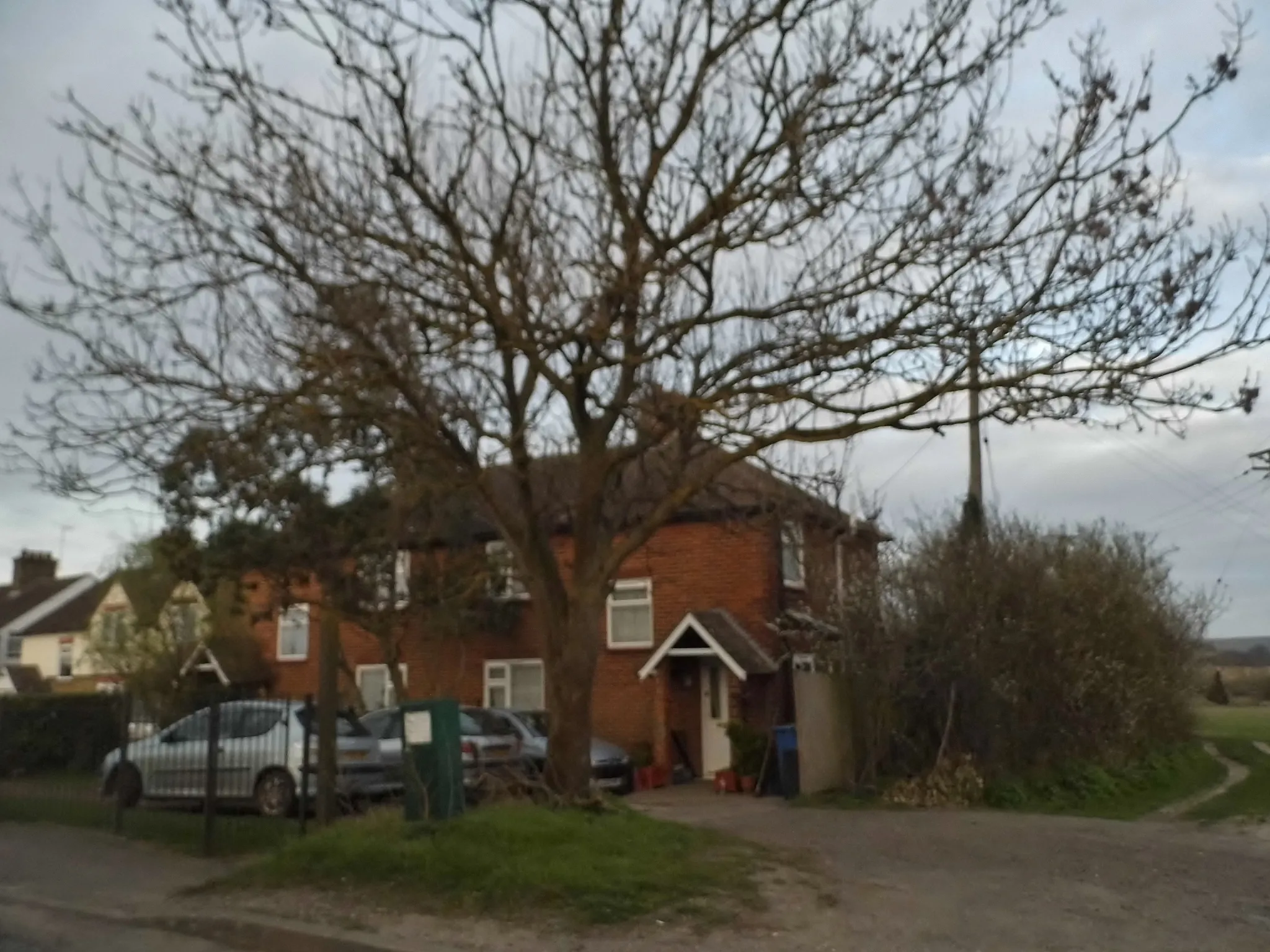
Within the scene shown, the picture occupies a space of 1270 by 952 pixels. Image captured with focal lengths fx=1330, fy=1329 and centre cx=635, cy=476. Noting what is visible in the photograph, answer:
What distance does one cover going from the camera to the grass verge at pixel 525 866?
9617 millimetres

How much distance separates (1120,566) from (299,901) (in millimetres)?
16953

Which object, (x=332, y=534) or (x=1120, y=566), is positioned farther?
(x=1120, y=566)

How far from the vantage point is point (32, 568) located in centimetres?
5631

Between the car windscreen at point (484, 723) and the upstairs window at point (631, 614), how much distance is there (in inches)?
203

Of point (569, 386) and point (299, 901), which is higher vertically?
point (569, 386)

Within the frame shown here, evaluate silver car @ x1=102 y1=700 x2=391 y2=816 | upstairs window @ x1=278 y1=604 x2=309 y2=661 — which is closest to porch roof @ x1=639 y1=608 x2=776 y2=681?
silver car @ x1=102 y1=700 x2=391 y2=816

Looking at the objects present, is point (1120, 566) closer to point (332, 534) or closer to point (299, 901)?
point (332, 534)

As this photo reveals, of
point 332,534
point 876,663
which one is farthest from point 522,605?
point 876,663

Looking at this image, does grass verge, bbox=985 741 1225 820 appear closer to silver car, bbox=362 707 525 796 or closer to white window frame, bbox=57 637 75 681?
silver car, bbox=362 707 525 796

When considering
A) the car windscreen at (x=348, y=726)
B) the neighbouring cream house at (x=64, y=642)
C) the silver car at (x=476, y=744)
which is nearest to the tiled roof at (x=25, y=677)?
the neighbouring cream house at (x=64, y=642)

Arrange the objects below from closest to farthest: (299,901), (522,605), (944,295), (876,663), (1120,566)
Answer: (299,901), (944,295), (876,663), (1120,566), (522,605)

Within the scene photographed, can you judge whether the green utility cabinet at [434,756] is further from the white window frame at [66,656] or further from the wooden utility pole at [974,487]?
the white window frame at [66,656]

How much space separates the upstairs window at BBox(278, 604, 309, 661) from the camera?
29.0m

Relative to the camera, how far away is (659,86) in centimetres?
1170
